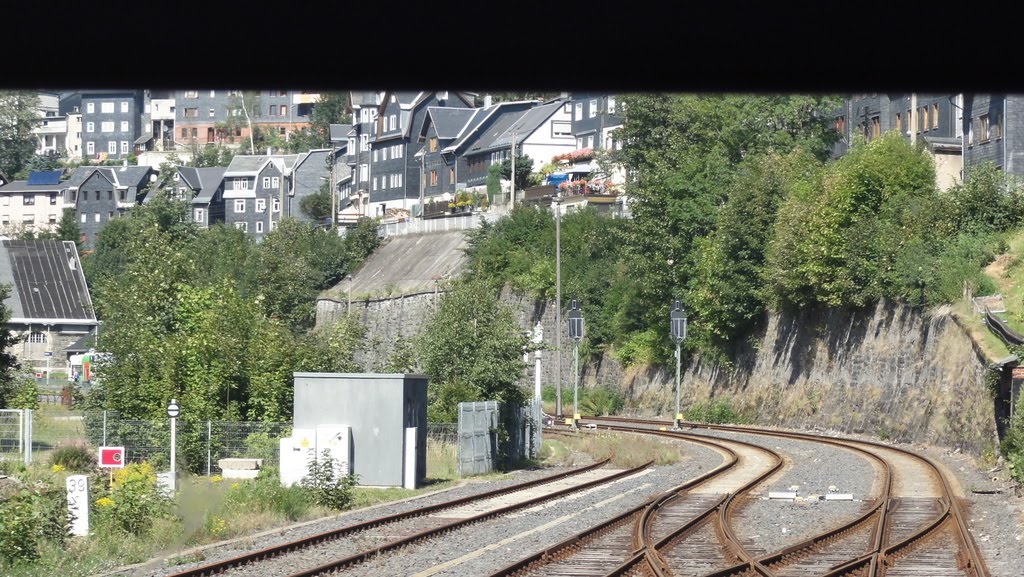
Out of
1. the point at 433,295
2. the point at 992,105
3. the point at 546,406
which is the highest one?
the point at 992,105

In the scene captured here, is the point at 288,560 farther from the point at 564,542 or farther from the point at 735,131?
the point at 735,131

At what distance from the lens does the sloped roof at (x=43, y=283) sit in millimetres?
90438

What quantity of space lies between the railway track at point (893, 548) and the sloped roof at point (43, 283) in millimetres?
75708

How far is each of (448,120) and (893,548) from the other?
3777 inches

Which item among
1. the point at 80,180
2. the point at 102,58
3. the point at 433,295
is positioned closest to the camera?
the point at 102,58

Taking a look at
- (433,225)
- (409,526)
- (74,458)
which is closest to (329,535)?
(409,526)

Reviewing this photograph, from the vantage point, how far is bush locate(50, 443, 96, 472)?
30.8 m

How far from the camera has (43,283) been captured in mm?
92312

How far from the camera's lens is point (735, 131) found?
222 feet

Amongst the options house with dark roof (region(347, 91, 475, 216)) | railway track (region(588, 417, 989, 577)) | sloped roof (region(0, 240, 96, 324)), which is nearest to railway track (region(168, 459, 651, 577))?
railway track (region(588, 417, 989, 577))

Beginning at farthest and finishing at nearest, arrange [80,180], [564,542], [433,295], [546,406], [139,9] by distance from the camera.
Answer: [80,180]
[433,295]
[546,406]
[564,542]
[139,9]

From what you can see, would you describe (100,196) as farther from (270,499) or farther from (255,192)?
(270,499)

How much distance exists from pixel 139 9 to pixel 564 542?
1425cm

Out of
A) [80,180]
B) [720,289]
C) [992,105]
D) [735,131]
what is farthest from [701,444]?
[80,180]
